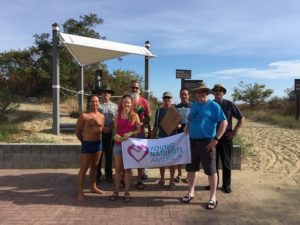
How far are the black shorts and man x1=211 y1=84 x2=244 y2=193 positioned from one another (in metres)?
0.68

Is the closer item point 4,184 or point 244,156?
point 4,184

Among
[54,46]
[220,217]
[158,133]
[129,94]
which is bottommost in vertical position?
[220,217]

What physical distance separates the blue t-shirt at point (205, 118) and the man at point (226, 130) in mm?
698

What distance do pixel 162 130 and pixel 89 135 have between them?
132cm

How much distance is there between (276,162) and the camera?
Answer: 30.7 ft

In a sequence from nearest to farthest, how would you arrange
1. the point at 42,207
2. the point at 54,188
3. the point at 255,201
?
Result: 1. the point at 42,207
2. the point at 255,201
3. the point at 54,188

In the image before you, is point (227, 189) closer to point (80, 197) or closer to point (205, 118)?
point (205, 118)

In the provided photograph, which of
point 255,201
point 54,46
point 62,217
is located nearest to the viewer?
point 62,217

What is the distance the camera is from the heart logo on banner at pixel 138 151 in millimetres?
6426

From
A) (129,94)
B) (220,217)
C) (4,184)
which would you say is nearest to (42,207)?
(4,184)

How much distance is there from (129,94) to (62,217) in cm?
214

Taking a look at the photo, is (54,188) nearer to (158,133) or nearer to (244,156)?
(158,133)

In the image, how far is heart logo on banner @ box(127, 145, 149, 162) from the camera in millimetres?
6426

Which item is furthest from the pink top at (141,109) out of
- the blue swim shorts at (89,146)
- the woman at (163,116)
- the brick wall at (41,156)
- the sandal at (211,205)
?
the brick wall at (41,156)
